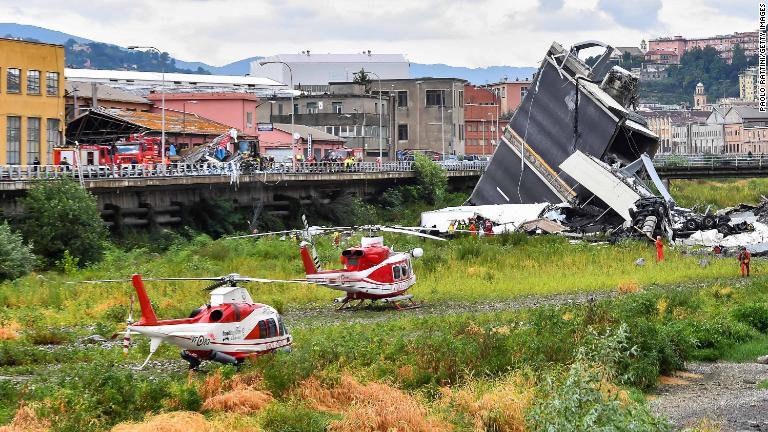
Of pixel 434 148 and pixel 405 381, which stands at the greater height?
pixel 434 148

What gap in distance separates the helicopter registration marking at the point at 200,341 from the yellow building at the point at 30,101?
35796 mm

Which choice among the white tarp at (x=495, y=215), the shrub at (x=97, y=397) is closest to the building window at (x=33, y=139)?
the white tarp at (x=495, y=215)

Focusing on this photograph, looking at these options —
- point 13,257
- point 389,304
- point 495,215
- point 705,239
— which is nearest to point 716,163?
point 495,215

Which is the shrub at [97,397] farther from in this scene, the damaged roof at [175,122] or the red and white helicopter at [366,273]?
the damaged roof at [175,122]

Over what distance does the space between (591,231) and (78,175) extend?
85.7ft

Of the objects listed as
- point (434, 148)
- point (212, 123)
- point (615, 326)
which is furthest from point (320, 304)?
point (434, 148)

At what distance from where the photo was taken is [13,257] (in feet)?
152

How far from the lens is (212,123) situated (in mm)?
89875

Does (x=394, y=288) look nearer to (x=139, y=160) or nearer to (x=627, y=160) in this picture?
(x=139, y=160)

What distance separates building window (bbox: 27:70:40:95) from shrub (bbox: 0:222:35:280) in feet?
55.3

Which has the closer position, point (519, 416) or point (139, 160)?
point (519, 416)

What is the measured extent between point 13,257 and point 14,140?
1712cm

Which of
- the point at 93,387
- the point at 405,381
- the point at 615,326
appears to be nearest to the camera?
the point at 93,387

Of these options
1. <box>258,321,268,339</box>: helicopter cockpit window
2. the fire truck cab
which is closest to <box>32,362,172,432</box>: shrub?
<box>258,321,268,339</box>: helicopter cockpit window
